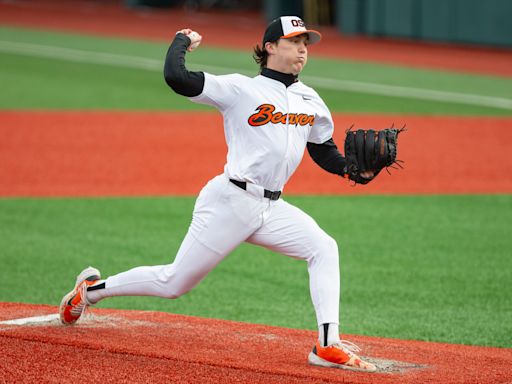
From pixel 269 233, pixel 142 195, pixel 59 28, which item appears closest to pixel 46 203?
pixel 142 195

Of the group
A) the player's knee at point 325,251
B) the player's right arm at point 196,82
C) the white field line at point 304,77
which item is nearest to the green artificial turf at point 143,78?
the white field line at point 304,77

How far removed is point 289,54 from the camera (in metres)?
5.75

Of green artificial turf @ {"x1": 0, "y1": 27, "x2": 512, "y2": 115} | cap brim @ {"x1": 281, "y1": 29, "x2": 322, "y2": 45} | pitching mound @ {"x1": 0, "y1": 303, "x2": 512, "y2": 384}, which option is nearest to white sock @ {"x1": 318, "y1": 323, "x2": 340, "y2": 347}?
pitching mound @ {"x1": 0, "y1": 303, "x2": 512, "y2": 384}

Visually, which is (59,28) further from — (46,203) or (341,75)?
(46,203)

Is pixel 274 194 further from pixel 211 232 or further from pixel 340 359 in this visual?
pixel 340 359

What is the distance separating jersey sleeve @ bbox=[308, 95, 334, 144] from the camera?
5883mm

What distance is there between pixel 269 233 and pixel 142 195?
17.7 feet

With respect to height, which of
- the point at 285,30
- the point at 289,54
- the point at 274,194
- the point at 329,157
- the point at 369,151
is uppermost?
the point at 285,30

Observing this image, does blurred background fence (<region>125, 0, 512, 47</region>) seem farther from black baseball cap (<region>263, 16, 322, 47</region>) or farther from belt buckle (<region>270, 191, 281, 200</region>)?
belt buckle (<region>270, 191, 281, 200</region>)

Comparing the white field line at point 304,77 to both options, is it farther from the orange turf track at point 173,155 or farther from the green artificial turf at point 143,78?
the orange turf track at point 173,155

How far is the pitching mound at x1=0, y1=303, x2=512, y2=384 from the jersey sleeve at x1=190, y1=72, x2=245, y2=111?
4.33ft

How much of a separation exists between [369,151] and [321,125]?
380 mm

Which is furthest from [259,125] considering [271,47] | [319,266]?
[319,266]

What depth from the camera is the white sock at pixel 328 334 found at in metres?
→ 5.60
